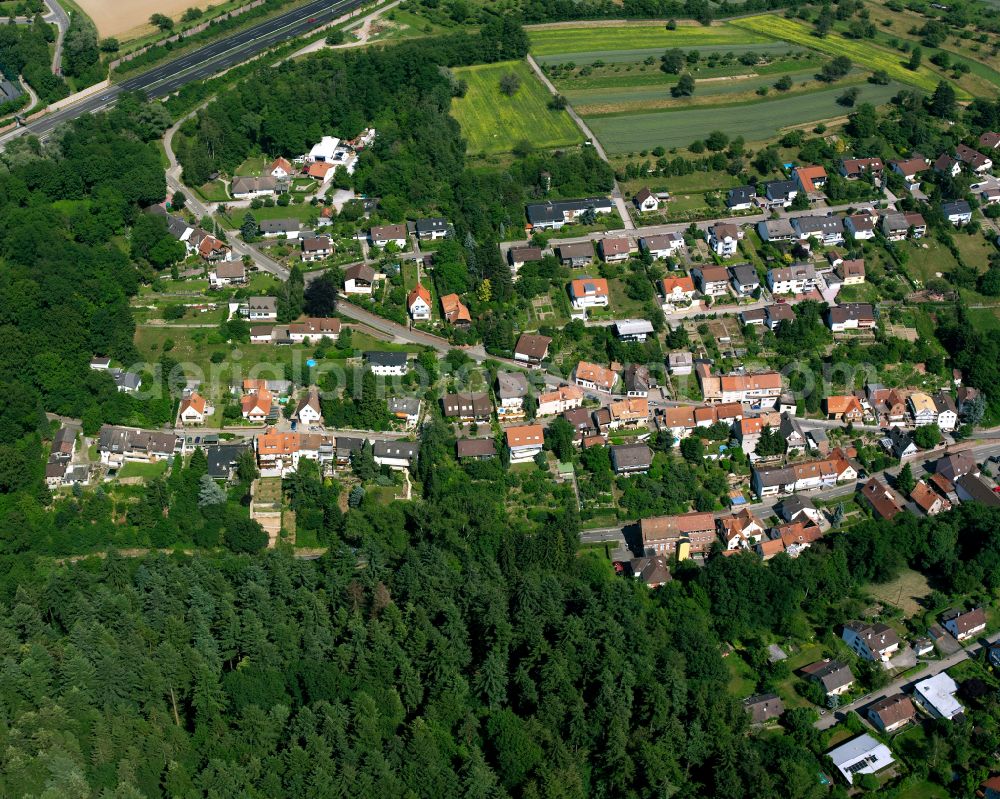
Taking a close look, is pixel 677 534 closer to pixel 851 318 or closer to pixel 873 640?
pixel 873 640

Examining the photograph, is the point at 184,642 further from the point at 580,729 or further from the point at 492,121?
the point at 492,121

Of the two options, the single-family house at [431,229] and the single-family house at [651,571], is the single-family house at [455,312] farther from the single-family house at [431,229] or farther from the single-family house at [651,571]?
the single-family house at [651,571]

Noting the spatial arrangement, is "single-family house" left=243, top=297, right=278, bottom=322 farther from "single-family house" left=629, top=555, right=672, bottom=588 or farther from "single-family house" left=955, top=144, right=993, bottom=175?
"single-family house" left=955, top=144, right=993, bottom=175

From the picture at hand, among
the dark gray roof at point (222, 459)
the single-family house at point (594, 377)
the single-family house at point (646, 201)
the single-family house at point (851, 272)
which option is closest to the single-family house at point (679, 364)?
the single-family house at point (594, 377)

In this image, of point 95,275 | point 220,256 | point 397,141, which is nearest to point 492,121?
point 397,141

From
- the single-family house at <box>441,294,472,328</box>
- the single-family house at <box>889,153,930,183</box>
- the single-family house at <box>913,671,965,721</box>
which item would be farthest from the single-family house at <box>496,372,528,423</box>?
the single-family house at <box>889,153,930,183</box>
